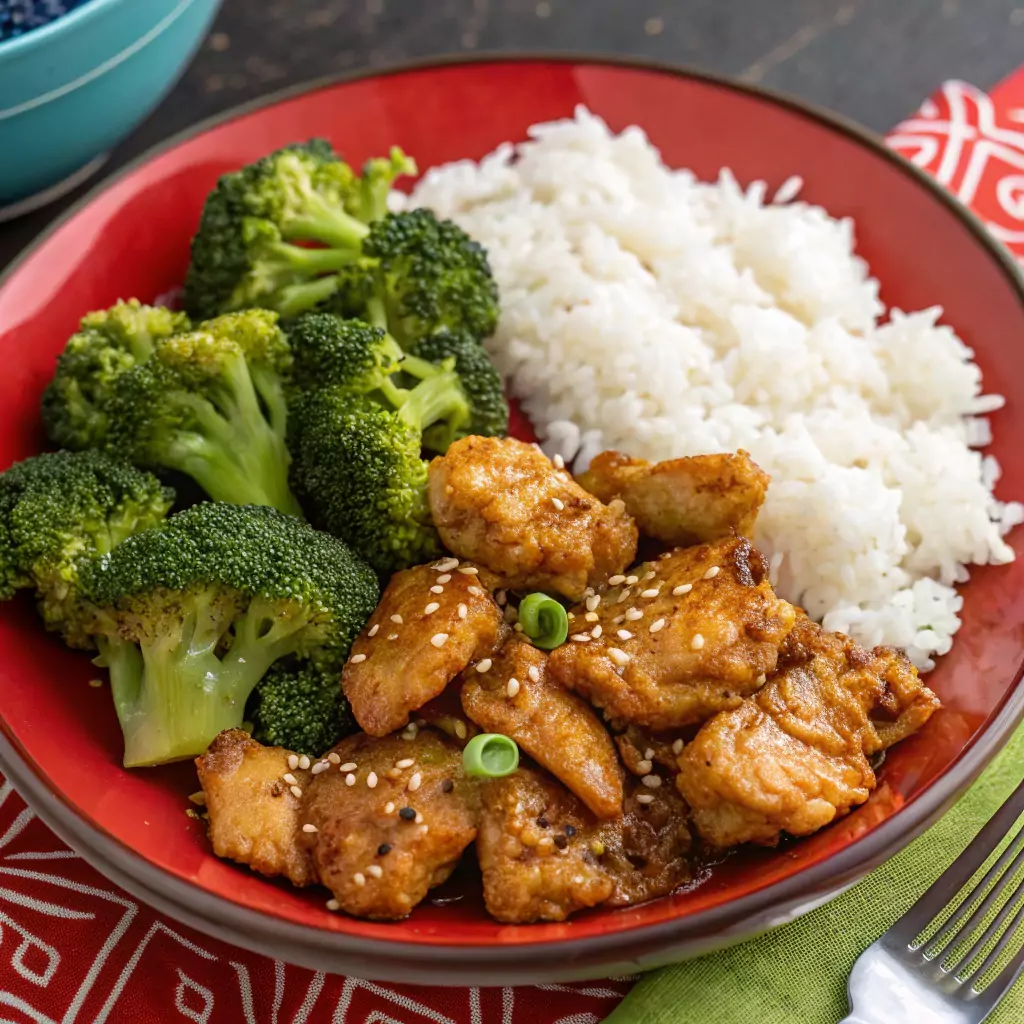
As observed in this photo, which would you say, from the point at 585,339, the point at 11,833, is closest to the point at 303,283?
the point at 585,339

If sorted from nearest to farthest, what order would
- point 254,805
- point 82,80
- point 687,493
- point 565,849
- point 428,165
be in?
point 565,849
point 254,805
point 687,493
point 82,80
point 428,165

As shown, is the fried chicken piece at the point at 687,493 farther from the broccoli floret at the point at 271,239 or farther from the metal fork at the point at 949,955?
the broccoli floret at the point at 271,239

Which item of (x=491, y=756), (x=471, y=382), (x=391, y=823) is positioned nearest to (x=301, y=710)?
(x=391, y=823)

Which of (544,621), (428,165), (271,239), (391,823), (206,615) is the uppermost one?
(428,165)

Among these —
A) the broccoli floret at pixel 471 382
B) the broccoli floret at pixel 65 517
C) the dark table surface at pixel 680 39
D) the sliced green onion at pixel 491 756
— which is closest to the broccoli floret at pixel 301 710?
the sliced green onion at pixel 491 756

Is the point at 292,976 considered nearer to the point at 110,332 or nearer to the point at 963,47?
the point at 110,332

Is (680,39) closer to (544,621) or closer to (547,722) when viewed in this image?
(544,621)
